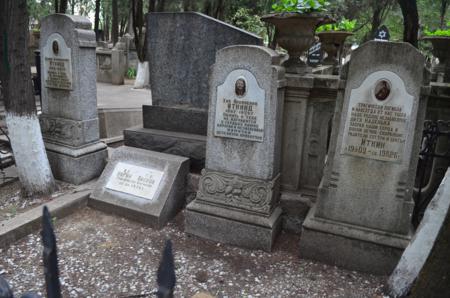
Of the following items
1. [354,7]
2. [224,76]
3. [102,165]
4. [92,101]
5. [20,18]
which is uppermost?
[354,7]

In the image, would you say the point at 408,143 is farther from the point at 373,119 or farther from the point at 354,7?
the point at 354,7

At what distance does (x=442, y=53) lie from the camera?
862cm

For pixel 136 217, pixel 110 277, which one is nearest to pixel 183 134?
pixel 136 217

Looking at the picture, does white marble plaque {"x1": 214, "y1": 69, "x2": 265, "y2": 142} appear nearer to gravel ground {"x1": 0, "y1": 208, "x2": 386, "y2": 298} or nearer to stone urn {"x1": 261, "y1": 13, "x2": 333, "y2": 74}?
stone urn {"x1": 261, "y1": 13, "x2": 333, "y2": 74}

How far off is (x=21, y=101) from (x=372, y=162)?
13.3 ft

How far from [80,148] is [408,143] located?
4051 mm

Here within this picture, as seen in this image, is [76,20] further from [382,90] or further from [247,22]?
[247,22]

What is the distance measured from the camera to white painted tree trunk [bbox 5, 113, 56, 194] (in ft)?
15.4

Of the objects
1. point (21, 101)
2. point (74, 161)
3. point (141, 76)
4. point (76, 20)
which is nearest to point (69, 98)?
point (21, 101)

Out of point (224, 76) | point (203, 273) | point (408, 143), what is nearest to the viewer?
point (408, 143)

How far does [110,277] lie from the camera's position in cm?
351

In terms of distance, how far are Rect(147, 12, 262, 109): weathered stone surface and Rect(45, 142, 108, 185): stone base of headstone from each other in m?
1.17

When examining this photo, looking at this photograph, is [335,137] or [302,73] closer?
[335,137]

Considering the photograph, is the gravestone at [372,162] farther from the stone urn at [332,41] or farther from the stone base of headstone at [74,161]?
the stone urn at [332,41]
